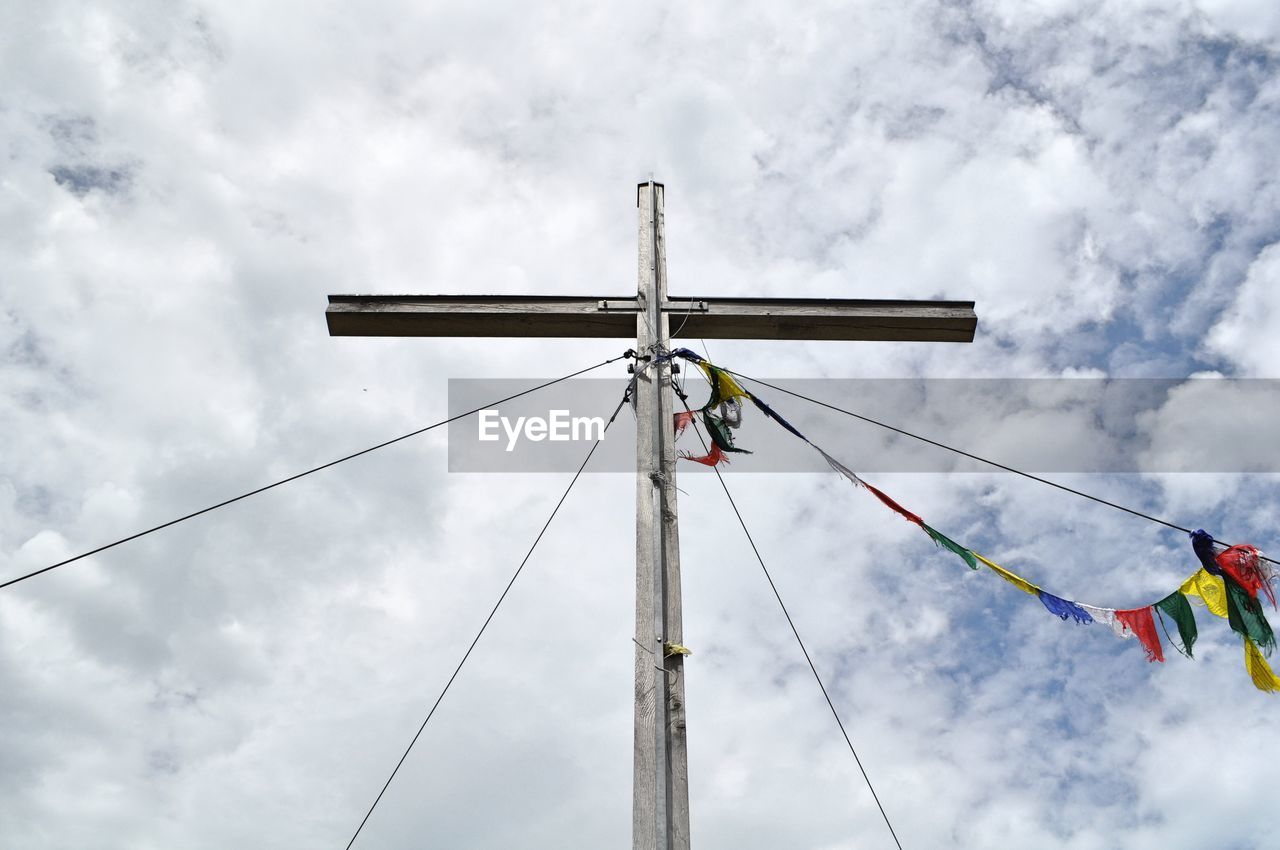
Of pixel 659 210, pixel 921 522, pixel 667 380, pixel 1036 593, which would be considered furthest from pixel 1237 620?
pixel 659 210

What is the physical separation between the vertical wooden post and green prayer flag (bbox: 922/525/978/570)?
2.07m

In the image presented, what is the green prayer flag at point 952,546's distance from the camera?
19.7ft

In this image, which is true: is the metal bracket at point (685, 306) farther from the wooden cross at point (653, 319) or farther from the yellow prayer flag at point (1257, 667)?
the yellow prayer flag at point (1257, 667)

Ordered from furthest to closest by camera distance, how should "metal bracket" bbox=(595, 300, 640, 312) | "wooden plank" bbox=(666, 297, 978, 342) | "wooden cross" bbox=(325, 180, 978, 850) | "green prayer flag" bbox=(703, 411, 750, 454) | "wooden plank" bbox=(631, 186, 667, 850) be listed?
"green prayer flag" bbox=(703, 411, 750, 454), "wooden plank" bbox=(666, 297, 978, 342), "metal bracket" bbox=(595, 300, 640, 312), "wooden cross" bbox=(325, 180, 978, 850), "wooden plank" bbox=(631, 186, 667, 850)

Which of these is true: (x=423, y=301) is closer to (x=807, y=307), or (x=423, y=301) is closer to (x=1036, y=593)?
(x=807, y=307)

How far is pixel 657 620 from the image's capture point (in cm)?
441

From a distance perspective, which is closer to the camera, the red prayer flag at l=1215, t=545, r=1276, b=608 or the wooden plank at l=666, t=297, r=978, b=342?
the red prayer flag at l=1215, t=545, r=1276, b=608

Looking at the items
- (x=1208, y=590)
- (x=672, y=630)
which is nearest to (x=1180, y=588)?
(x=1208, y=590)

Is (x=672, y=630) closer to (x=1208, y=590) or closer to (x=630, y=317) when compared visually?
(x=630, y=317)

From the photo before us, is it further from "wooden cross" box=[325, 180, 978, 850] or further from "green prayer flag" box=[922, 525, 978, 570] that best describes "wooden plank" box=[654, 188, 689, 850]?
"green prayer flag" box=[922, 525, 978, 570]

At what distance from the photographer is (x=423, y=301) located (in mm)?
5789

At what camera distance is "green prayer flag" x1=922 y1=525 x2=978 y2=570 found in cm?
600

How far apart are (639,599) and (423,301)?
2.41 m

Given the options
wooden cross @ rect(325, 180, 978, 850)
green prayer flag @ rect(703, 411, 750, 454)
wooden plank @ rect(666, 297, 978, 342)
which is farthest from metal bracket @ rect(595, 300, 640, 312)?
green prayer flag @ rect(703, 411, 750, 454)
